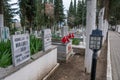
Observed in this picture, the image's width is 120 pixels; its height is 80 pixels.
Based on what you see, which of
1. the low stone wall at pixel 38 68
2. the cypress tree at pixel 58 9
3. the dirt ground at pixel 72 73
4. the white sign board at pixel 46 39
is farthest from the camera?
the cypress tree at pixel 58 9

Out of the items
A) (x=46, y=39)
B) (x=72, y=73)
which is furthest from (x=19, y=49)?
(x=72, y=73)

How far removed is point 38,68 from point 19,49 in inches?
46.0

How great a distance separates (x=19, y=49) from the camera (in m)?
4.30

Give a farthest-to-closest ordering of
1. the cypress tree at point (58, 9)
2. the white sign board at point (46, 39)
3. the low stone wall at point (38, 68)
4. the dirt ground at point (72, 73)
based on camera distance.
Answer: the cypress tree at point (58, 9) → the white sign board at point (46, 39) → the dirt ground at point (72, 73) → the low stone wall at point (38, 68)

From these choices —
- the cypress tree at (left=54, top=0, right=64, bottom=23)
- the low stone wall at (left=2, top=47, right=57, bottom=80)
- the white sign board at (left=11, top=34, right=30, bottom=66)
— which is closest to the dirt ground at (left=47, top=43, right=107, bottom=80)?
the low stone wall at (left=2, top=47, right=57, bottom=80)

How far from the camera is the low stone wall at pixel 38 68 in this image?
13.2 ft

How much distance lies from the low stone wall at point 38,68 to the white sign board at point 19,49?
0.22m

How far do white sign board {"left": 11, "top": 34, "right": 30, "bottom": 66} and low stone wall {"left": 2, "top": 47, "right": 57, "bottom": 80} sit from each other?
0.73ft

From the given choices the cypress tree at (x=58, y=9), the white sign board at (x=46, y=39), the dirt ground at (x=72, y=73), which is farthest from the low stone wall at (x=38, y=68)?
the cypress tree at (x=58, y=9)

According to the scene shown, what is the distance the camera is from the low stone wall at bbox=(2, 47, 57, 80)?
13.2 feet

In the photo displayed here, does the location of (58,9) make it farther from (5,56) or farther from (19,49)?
(5,56)

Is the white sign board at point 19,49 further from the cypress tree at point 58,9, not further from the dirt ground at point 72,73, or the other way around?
the cypress tree at point 58,9

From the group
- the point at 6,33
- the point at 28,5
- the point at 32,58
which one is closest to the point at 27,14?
the point at 28,5

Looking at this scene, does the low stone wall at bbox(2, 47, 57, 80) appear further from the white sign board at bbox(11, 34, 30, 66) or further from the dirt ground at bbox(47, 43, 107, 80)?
the dirt ground at bbox(47, 43, 107, 80)
